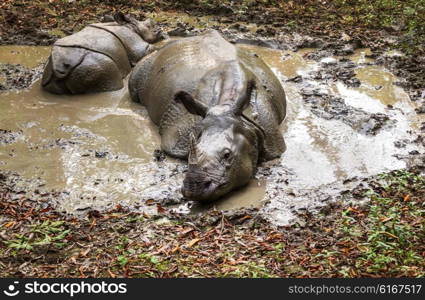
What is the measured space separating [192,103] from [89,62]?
2.88 meters

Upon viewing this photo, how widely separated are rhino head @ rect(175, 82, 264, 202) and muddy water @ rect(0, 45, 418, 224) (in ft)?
0.69

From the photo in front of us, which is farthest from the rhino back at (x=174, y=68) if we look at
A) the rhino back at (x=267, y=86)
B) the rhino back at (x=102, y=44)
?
the rhino back at (x=102, y=44)

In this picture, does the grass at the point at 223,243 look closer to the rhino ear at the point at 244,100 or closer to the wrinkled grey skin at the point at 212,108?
the wrinkled grey skin at the point at 212,108

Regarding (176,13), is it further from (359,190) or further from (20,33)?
(359,190)

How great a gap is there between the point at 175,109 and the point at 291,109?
188cm

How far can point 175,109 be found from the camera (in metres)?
8.24

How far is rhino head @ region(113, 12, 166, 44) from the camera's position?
11047mm

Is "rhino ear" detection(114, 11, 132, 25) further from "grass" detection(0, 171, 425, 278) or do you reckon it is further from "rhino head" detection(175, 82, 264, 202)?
"grass" detection(0, 171, 425, 278)

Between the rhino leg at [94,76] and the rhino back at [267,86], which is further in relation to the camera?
the rhino leg at [94,76]

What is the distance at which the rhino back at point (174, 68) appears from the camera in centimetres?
844

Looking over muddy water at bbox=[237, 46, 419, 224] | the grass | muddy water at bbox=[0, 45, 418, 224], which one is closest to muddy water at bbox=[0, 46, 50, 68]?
muddy water at bbox=[0, 45, 418, 224]

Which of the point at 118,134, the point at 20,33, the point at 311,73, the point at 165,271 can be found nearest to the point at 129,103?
the point at 118,134

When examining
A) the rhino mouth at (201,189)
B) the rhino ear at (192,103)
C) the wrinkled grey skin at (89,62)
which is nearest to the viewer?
the rhino mouth at (201,189)

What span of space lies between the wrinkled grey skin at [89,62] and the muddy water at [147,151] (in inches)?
7.1
